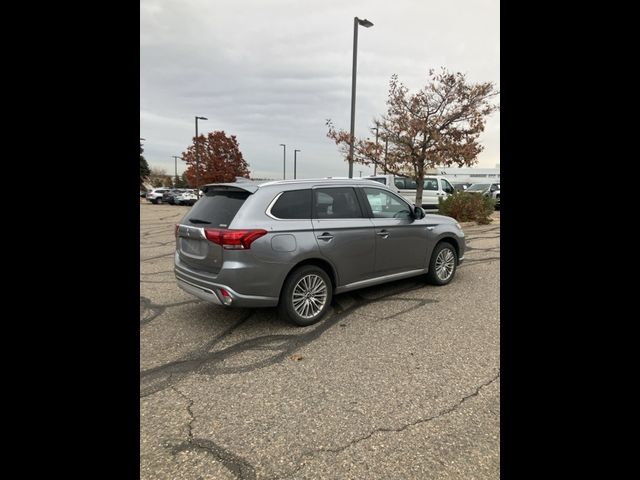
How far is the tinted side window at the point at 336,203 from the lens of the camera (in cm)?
456

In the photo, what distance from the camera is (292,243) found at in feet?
13.5

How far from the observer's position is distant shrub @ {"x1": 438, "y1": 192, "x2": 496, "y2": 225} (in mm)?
14438

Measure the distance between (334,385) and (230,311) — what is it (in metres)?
2.29

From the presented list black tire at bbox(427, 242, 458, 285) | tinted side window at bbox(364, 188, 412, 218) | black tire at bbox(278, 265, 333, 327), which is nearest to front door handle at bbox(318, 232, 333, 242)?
black tire at bbox(278, 265, 333, 327)

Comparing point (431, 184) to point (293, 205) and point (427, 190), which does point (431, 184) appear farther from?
point (293, 205)

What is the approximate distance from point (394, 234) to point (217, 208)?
7.89 feet

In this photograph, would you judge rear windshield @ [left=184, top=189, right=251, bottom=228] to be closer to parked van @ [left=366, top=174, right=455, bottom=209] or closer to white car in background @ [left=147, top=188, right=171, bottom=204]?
parked van @ [left=366, top=174, right=455, bottom=209]

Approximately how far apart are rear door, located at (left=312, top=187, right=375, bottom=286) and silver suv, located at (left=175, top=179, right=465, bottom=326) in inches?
0.5

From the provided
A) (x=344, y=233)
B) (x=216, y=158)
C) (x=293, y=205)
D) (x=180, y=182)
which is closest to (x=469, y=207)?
(x=344, y=233)

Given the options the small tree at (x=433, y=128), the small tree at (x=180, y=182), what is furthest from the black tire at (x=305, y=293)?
the small tree at (x=180, y=182)
